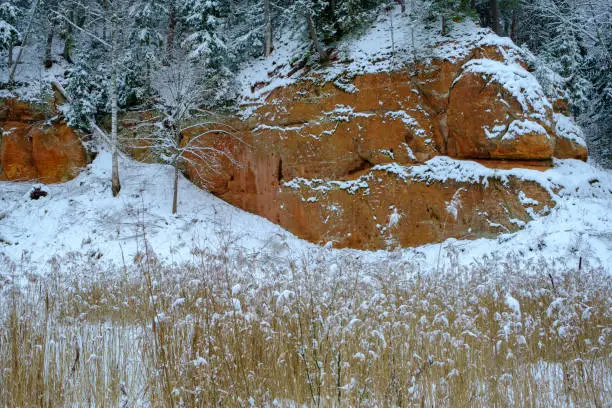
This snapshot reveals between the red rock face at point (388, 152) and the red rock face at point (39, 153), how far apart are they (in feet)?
20.3

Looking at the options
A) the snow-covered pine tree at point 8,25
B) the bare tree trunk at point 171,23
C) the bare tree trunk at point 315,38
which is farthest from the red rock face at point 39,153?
the bare tree trunk at point 315,38

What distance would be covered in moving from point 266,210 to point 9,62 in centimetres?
1408

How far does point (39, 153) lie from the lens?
1681 centimetres

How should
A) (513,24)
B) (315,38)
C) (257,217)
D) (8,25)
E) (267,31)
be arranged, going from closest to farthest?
(257,217), (315,38), (8,25), (267,31), (513,24)

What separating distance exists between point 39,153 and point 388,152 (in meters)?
14.3

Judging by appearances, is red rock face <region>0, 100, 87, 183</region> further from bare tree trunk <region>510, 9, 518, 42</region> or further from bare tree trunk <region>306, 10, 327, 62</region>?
bare tree trunk <region>510, 9, 518, 42</region>

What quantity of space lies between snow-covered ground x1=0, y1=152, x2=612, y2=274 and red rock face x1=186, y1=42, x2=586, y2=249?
1.64ft

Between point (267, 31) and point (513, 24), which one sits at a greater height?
point (513, 24)

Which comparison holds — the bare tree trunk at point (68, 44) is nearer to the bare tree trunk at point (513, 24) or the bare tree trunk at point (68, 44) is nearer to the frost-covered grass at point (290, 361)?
the frost-covered grass at point (290, 361)

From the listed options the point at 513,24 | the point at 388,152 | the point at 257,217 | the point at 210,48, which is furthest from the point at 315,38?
the point at 513,24

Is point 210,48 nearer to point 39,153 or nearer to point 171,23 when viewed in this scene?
point 171,23

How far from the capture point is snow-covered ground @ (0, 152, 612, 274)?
9.84m

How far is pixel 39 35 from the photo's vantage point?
21.2 m

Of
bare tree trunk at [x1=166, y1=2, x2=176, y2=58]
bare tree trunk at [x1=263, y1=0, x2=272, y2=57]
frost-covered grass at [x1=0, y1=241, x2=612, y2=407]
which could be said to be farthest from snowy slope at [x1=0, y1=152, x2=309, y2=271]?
frost-covered grass at [x1=0, y1=241, x2=612, y2=407]
